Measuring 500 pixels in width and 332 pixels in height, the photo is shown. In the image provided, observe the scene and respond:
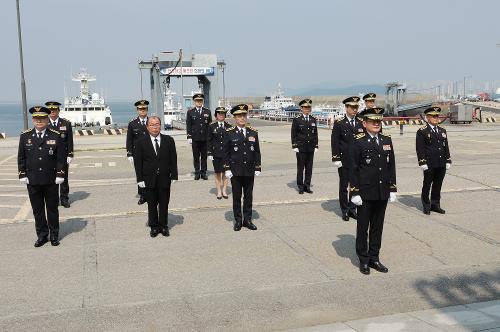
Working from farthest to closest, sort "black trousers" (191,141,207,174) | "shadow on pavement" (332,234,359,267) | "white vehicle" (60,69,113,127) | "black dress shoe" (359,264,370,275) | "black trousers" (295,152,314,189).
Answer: "white vehicle" (60,69,113,127)
"black trousers" (191,141,207,174)
"black trousers" (295,152,314,189)
"shadow on pavement" (332,234,359,267)
"black dress shoe" (359,264,370,275)

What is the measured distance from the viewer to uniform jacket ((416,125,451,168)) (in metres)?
8.40

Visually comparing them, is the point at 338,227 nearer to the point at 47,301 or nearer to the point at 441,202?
the point at 441,202

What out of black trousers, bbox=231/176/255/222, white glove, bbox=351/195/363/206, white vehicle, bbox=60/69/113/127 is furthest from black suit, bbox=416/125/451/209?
white vehicle, bbox=60/69/113/127

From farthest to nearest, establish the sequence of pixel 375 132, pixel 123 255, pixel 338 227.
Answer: pixel 338 227 → pixel 123 255 → pixel 375 132

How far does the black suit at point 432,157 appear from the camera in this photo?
8.41 metres

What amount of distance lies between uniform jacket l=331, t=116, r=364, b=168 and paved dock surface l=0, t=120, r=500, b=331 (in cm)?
101

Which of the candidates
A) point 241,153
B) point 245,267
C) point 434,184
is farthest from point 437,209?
point 245,267

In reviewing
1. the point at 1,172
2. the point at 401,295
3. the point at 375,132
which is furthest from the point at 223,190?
the point at 1,172

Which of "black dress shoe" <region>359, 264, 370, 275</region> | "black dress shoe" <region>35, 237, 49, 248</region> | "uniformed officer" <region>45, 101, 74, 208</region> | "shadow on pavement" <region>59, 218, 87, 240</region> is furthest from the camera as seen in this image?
"uniformed officer" <region>45, 101, 74, 208</region>

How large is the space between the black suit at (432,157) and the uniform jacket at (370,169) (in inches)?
113

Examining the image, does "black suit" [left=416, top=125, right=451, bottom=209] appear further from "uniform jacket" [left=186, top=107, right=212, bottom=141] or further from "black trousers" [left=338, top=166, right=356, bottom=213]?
"uniform jacket" [left=186, top=107, right=212, bottom=141]

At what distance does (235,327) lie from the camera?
4445 millimetres

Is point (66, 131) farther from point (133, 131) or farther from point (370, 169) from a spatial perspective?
point (370, 169)

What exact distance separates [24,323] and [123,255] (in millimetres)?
1986
